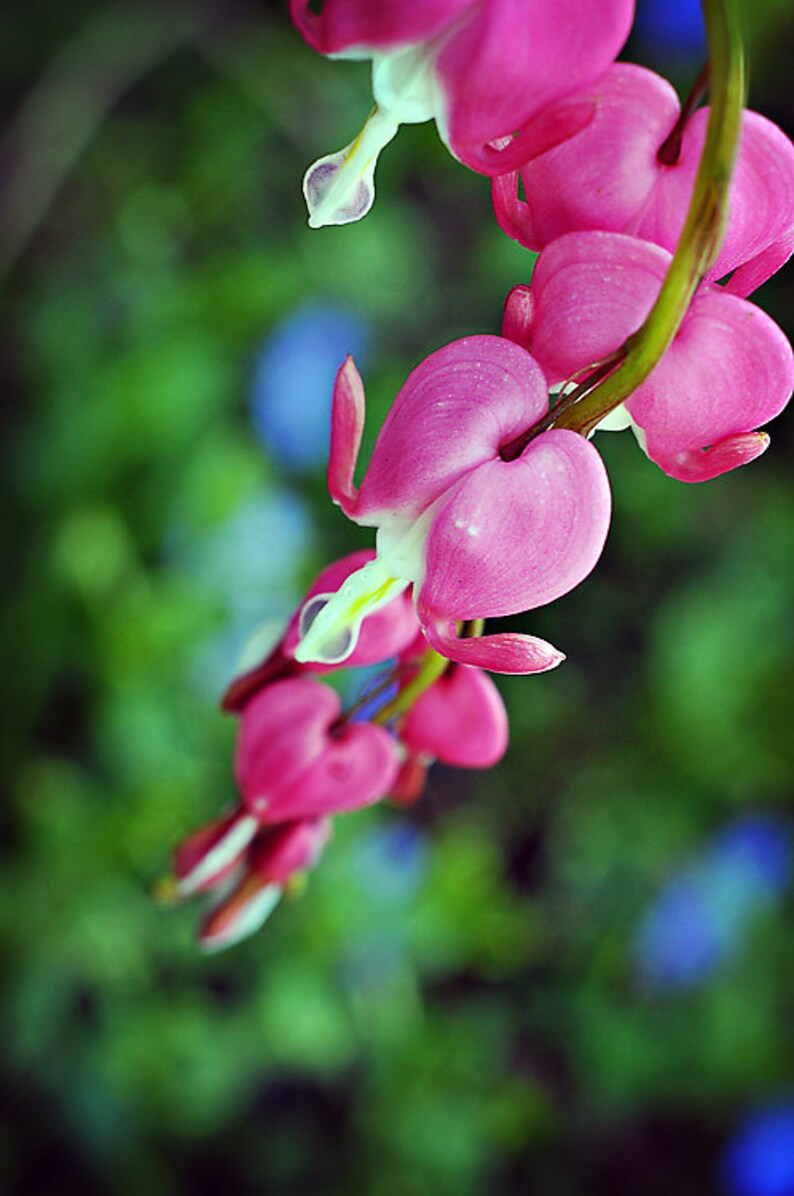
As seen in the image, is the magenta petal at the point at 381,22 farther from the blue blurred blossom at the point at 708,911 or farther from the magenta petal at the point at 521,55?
the blue blurred blossom at the point at 708,911

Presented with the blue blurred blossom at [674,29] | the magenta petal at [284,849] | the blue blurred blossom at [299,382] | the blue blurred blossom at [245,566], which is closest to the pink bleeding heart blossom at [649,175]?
the magenta petal at [284,849]

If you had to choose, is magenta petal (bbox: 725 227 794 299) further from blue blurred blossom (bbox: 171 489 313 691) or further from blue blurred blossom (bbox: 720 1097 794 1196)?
blue blurred blossom (bbox: 720 1097 794 1196)

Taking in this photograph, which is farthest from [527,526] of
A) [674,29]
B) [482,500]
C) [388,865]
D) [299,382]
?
[674,29]

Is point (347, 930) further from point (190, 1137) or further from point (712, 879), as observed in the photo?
point (712, 879)

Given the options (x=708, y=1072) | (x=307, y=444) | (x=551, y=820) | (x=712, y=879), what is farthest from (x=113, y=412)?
(x=708, y=1072)

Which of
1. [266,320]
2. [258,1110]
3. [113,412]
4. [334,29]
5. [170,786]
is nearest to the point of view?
[334,29]

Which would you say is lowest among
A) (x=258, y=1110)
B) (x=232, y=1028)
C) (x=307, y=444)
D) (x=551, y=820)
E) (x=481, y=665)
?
(x=551, y=820)
